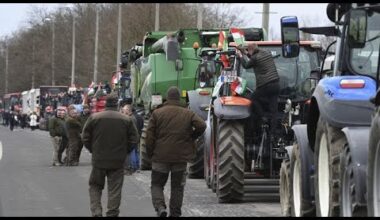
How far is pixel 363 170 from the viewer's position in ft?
25.9

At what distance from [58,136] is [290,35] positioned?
15.9 m

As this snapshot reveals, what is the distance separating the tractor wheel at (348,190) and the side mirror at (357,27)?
1.38m

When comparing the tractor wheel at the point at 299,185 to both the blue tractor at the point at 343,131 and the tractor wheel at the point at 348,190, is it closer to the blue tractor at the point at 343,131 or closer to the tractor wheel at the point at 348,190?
the blue tractor at the point at 343,131

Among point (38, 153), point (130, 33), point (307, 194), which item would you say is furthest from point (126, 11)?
point (307, 194)

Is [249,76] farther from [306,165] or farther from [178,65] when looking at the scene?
[178,65]

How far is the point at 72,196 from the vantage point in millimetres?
16328

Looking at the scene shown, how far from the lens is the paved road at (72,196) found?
13648 mm

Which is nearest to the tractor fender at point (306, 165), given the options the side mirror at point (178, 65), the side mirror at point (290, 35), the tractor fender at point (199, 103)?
the side mirror at point (290, 35)

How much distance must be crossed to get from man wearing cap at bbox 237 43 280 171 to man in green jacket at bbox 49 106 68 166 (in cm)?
1162

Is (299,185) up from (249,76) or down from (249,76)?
down

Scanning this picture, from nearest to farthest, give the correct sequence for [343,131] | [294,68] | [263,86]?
[343,131]
[263,86]
[294,68]

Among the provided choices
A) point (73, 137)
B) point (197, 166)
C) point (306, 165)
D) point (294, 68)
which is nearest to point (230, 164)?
point (294, 68)

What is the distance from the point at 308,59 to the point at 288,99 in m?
1.17

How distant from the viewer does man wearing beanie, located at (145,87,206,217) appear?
12.0m
